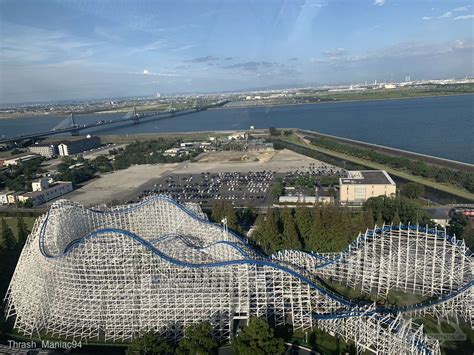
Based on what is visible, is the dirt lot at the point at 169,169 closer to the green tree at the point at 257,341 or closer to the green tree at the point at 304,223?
the green tree at the point at 304,223

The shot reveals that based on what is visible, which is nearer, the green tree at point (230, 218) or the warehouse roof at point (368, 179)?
the green tree at point (230, 218)

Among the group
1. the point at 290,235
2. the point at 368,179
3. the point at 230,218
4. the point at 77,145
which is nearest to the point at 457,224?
the point at 368,179

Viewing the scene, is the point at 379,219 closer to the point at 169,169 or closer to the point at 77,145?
the point at 169,169

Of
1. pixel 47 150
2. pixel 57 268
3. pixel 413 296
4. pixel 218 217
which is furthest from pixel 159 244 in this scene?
pixel 47 150

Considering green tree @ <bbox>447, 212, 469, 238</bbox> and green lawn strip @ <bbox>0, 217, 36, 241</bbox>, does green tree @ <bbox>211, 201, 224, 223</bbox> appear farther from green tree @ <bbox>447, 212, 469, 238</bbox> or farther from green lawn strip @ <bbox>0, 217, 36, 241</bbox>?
green lawn strip @ <bbox>0, 217, 36, 241</bbox>

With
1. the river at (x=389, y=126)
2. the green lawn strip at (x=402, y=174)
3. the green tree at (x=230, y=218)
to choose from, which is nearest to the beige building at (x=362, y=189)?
the green lawn strip at (x=402, y=174)

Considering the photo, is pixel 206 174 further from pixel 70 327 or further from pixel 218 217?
pixel 70 327
